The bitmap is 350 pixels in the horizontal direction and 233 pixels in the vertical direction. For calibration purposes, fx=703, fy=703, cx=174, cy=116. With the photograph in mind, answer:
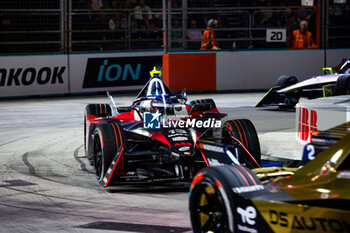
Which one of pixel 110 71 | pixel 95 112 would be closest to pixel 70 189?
pixel 95 112

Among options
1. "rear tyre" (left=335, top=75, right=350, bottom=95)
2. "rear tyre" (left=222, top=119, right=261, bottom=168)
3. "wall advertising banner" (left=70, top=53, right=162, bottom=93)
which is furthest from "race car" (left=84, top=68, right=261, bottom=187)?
"wall advertising banner" (left=70, top=53, right=162, bottom=93)

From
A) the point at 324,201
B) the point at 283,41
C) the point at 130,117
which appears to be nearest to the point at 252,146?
the point at 130,117

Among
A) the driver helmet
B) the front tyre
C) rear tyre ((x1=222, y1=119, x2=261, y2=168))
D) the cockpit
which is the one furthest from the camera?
the front tyre

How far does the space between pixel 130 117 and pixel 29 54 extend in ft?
35.6

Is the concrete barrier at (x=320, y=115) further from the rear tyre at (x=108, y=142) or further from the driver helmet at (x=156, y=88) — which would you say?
the rear tyre at (x=108, y=142)

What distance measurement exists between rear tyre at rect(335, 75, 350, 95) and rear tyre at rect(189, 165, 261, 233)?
1059 centimetres

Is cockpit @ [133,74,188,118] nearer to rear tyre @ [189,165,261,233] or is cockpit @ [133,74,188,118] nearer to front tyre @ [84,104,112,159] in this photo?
front tyre @ [84,104,112,159]

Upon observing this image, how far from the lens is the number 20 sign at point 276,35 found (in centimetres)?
2194

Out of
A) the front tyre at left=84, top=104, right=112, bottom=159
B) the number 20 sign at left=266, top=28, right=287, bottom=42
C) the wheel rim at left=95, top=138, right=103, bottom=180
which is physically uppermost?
the number 20 sign at left=266, top=28, right=287, bottom=42

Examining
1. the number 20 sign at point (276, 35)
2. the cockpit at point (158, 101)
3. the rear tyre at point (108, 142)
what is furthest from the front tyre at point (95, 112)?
the number 20 sign at point (276, 35)

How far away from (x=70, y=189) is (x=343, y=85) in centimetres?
867

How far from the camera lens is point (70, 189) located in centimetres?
848

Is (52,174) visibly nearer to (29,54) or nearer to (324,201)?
(324,201)

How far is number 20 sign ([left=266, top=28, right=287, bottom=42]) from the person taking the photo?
21938mm
